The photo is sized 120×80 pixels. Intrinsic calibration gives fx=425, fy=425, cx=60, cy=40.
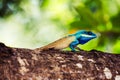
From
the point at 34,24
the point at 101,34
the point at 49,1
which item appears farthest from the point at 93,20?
the point at 34,24

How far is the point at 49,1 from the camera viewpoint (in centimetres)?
345

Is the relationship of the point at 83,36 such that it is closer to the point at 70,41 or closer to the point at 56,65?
the point at 70,41

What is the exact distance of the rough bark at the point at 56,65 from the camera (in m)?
1.61

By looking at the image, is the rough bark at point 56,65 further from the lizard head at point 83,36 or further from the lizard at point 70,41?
the lizard head at point 83,36

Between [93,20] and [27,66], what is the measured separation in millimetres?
1294

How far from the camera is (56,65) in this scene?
1.71 m

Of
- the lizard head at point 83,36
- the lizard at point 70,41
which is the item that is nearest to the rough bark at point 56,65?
the lizard at point 70,41

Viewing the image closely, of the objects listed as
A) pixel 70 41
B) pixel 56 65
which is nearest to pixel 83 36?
pixel 70 41

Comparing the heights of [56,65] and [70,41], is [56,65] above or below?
below

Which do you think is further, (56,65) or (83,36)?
(83,36)

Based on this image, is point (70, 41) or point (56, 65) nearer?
point (56, 65)

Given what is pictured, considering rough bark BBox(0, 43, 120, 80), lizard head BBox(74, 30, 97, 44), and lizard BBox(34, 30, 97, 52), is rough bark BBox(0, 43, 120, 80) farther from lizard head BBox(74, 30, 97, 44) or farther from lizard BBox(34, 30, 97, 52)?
lizard head BBox(74, 30, 97, 44)

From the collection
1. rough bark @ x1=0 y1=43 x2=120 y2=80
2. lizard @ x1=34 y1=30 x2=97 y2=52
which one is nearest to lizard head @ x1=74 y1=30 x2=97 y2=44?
lizard @ x1=34 y1=30 x2=97 y2=52

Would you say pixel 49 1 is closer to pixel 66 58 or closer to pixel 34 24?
pixel 34 24
